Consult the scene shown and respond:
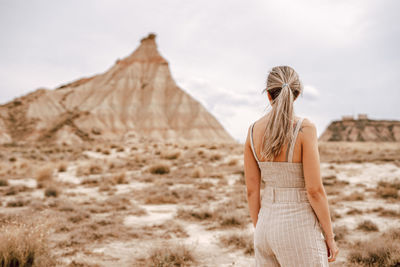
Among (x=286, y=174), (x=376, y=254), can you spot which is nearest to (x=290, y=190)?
(x=286, y=174)

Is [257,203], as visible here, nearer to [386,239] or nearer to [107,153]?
[386,239]

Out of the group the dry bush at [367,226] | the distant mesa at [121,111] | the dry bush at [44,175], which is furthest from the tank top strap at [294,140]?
the distant mesa at [121,111]

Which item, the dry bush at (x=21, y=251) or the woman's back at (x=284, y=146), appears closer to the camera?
the woman's back at (x=284, y=146)

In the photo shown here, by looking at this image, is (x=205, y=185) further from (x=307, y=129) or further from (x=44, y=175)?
(x=307, y=129)

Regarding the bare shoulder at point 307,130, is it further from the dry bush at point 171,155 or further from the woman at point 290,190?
the dry bush at point 171,155

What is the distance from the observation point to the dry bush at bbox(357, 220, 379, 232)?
5574 mm

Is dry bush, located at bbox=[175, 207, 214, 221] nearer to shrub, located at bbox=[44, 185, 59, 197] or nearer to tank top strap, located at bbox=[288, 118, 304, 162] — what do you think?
shrub, located at bbox=[44, 185, 59, 197]

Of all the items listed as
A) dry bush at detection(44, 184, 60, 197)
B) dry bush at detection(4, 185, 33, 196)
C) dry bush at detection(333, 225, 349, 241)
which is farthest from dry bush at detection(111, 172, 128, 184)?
dry bush at detection(333, 225, 349, 241)

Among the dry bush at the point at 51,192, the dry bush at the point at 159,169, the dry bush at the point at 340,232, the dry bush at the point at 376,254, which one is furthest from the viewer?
the dry bush at the point at 159,169

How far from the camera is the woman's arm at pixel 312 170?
1741 mm

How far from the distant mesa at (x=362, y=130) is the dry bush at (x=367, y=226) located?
85013mm

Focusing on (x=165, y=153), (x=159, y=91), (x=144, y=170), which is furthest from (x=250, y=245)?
(x=159, y=91)

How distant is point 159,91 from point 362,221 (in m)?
59.5

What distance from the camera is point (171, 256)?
4203mm
